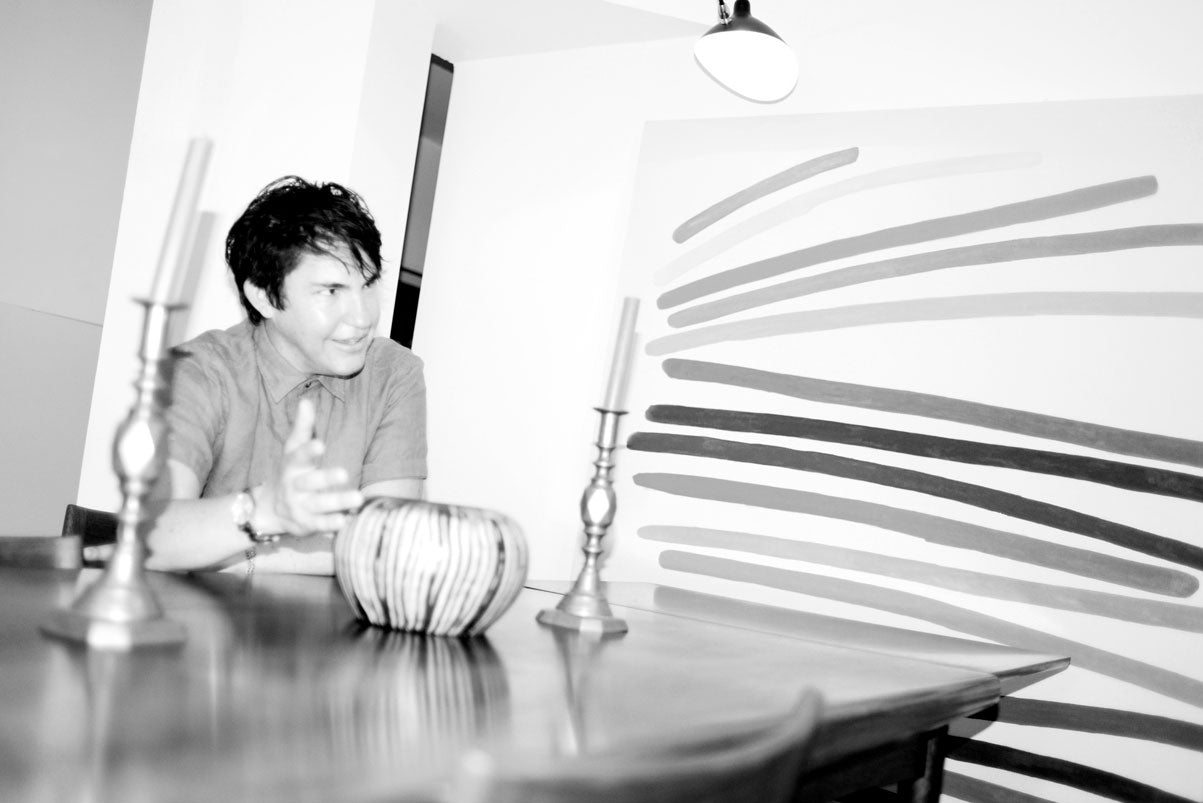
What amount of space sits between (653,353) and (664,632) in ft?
4.90

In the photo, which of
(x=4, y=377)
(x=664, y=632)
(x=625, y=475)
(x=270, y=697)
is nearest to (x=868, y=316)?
(x=625, y=475)

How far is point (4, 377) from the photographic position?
4.33 meters

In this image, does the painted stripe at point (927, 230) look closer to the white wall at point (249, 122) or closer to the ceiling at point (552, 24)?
the ceiling at point (552, 24)

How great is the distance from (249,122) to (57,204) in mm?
1648

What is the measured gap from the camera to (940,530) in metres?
2.32

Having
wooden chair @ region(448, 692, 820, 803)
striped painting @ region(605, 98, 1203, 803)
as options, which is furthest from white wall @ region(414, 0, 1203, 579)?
wooden chair @ region(448, 692, 820, 803)

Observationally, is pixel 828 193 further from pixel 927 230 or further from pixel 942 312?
pixel 942 312

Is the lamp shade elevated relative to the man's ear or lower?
elevated

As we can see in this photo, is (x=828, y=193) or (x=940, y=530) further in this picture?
(x=828, y=193)

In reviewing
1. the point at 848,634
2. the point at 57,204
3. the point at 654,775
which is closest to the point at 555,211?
the point at 848,634

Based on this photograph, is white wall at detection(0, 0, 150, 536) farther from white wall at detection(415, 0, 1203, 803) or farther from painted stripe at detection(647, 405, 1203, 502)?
painted stripe at detection(647, 405, 1203, 502)

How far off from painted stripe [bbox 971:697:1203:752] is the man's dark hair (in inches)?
61.1

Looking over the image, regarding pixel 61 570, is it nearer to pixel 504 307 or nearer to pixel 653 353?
pixel 653 353

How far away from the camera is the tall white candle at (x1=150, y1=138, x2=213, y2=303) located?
34.6 inches
